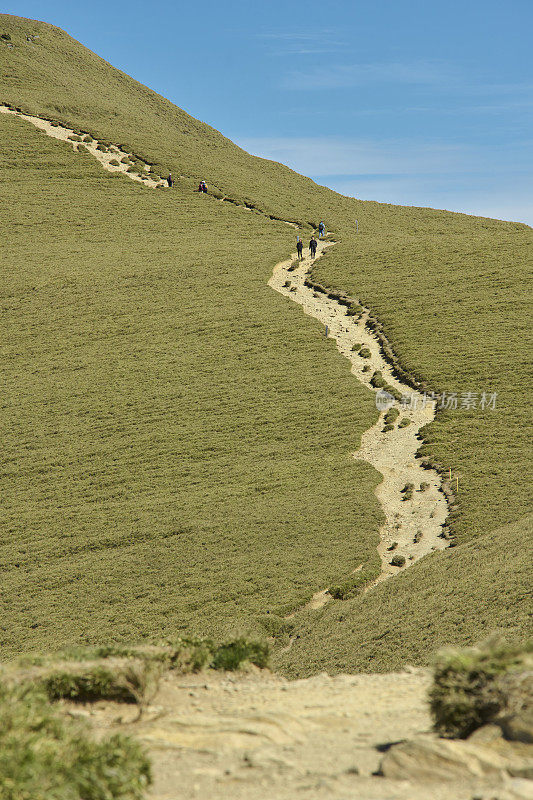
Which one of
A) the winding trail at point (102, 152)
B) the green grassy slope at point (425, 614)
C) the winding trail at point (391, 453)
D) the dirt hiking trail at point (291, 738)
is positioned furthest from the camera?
the winding trail at point (102, 152)

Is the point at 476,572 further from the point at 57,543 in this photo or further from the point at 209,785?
the point at 57,543

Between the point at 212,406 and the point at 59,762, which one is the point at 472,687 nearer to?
the point at 59,762

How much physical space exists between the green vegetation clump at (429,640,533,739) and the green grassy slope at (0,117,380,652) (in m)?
13.9

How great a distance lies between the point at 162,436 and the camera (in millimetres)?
36906

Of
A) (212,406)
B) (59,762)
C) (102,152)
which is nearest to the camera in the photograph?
(59,762)

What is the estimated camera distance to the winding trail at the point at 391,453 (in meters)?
25.9

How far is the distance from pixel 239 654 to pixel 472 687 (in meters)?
5.49

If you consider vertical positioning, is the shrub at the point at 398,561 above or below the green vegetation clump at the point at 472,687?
below

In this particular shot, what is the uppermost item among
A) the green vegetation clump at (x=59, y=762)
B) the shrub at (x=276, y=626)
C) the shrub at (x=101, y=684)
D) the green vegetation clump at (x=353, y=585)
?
the green vegetation clump at (x=59, y=762)

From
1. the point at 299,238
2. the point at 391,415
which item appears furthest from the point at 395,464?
the point at 299,238

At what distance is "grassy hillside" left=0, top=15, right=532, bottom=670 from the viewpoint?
23562 mm

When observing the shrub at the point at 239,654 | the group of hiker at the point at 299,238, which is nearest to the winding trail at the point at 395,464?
the shrub at the point at 239,654

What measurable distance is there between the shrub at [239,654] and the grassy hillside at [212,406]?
612 cm

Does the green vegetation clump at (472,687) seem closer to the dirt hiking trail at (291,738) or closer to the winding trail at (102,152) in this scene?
the dirt hiking trail at (291,738)
